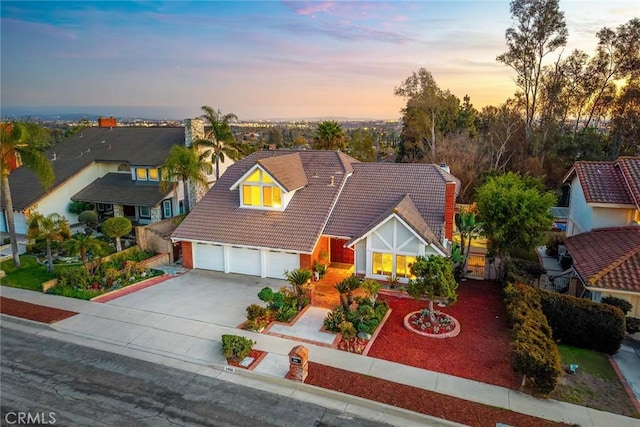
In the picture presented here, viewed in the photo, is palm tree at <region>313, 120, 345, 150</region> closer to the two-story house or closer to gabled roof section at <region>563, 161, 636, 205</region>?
the two-story house

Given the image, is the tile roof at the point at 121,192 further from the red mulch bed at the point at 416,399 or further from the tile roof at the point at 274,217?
the red mulch bed at the point at 416,399

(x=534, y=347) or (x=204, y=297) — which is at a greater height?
(x=534, y=347)

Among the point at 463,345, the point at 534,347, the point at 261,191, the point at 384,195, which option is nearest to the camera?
the point at 534,347

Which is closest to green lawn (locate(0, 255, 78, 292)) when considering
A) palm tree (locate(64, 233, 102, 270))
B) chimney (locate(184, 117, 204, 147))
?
palm tree (locate(64, 233, 102, 270))

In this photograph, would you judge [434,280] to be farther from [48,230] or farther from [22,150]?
[22,150]

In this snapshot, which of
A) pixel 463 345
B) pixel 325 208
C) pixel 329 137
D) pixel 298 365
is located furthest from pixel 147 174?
pixel 463 345

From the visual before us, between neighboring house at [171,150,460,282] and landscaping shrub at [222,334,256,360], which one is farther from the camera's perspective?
neighboring house at [171,150,460,282]
